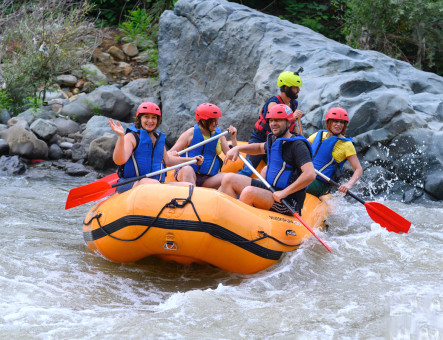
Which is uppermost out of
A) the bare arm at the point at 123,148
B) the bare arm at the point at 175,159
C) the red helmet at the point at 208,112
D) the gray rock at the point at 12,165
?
the red helmet at the point at 208,112

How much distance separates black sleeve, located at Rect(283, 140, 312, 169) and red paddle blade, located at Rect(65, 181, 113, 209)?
5.35ft

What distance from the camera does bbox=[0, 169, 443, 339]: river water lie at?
12.2ft

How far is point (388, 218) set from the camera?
5.94m

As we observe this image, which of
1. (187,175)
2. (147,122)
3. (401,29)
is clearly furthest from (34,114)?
(401,29)

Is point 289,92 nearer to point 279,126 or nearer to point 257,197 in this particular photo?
point 279,126

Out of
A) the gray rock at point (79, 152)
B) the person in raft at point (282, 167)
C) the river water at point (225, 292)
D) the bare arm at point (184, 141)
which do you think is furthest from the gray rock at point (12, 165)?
the person in raft at point (282, 167)

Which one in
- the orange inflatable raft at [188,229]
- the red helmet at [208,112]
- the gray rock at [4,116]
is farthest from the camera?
the gray rock at [4,116]

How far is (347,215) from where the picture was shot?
7.04 metres

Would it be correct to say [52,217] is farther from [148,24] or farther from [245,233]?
[148,24]

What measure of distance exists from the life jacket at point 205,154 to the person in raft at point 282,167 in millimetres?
763

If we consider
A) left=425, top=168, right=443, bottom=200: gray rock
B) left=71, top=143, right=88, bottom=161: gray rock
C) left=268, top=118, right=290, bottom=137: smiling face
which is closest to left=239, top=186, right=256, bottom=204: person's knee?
left=268, top=118, right=290, bottom=137: smiling face

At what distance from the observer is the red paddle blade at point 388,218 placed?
19.4 ft

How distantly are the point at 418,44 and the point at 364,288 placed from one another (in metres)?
7.25

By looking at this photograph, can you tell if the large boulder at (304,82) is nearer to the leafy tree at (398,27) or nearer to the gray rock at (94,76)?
the leafy tree at (398,27)
